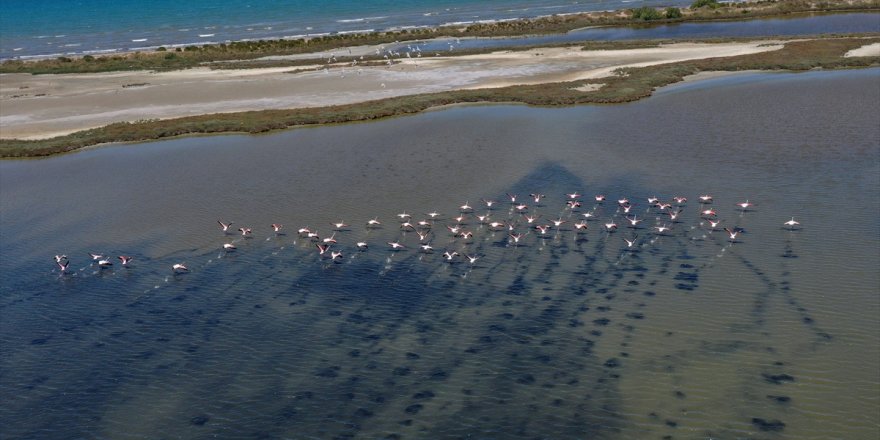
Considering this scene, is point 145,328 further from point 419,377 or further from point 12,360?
point 419,377

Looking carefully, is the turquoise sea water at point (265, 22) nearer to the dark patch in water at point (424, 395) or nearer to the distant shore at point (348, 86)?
the distant shore at point (348, 86)

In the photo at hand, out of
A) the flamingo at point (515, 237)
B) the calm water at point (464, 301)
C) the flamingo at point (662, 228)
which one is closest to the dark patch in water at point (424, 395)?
the calm water at point (464, 301)

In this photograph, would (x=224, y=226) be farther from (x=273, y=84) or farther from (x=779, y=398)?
(x=273, y=84)

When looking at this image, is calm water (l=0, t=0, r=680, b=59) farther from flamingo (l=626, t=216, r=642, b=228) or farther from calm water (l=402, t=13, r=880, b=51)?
flamingo (l=626, t=216, r=642, b=228)

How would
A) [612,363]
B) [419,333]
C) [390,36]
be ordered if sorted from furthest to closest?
[390,36]
[419,333]
[612,363]

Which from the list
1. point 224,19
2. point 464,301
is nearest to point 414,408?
point 464,301

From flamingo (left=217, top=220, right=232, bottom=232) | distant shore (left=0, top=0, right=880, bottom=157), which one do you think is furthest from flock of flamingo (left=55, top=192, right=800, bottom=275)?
distant shore (left=0, top=0, right=880, bottom=157)
